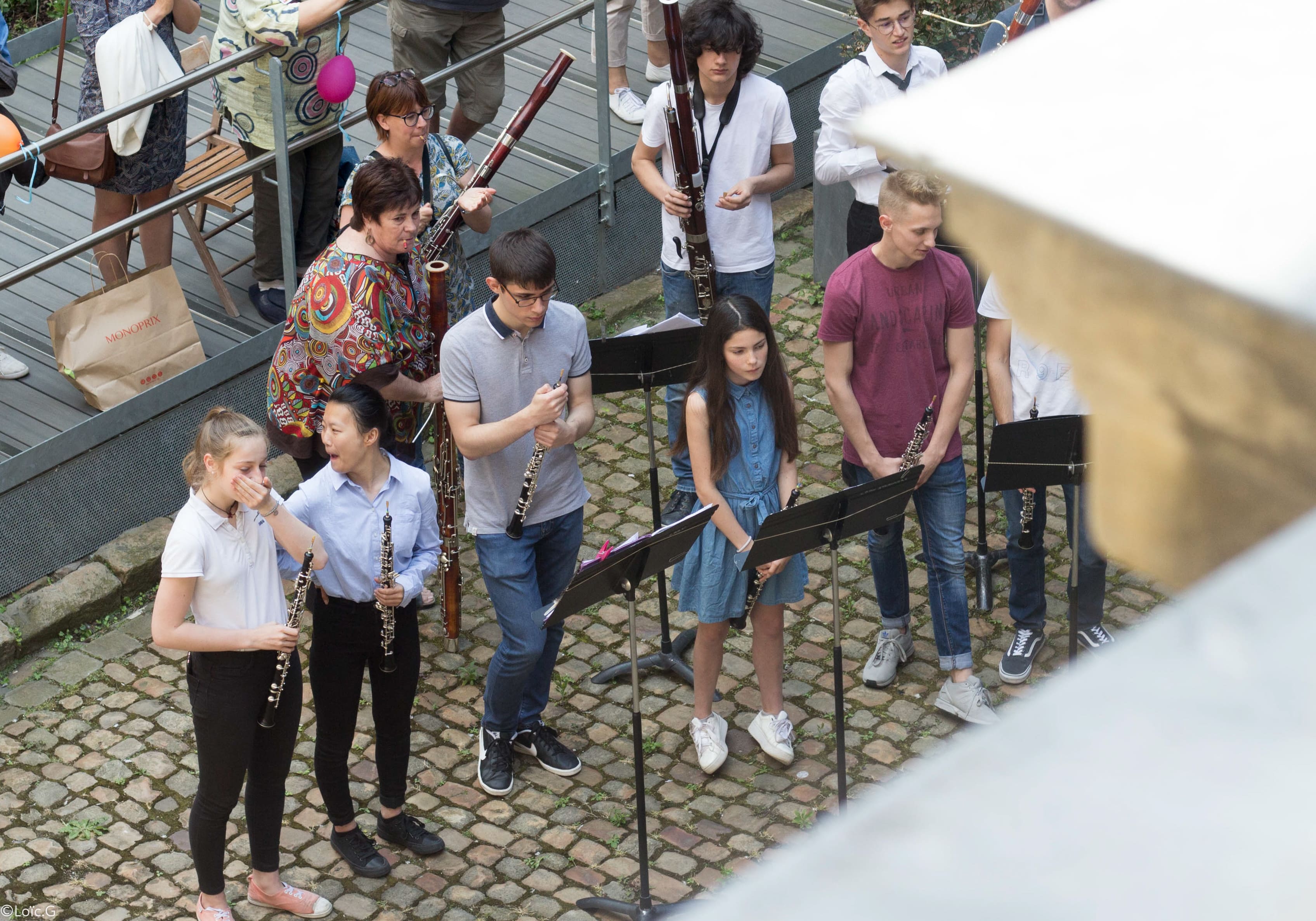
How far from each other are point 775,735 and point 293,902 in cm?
183

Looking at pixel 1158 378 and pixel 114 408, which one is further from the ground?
pixel 1158 378

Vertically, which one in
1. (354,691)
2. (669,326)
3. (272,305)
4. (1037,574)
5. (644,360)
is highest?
(669,326)

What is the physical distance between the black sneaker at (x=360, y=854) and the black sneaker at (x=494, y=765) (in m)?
0.49

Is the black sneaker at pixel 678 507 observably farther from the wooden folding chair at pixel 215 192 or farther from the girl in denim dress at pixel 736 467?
the wooden folding chair at pixel 215 192

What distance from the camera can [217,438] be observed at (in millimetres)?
4656

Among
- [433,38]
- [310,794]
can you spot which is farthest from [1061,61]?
[433,38]

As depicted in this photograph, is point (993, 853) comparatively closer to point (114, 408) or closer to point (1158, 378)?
point (1158, 378)

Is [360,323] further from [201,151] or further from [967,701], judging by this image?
[201,151]

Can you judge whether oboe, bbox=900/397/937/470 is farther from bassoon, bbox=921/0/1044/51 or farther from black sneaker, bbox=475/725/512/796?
black sneaker, bbox=475/725/512/796

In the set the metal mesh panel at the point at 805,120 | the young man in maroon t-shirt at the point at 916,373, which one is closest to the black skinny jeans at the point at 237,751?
the young man in maroon t-shirt at the point at 916,373

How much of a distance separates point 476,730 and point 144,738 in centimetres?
128

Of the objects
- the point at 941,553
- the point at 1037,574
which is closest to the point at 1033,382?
the point at 941,553

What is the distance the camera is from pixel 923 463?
565 centimetres

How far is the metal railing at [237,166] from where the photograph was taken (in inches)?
251
